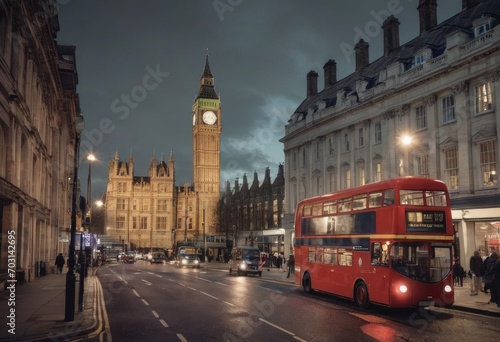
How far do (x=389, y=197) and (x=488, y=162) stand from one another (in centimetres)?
1705

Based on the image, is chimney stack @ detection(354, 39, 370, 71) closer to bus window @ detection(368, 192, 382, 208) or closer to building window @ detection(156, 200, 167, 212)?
bus window @ detection(368, 192, 382, 208)

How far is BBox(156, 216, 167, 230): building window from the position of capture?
130m

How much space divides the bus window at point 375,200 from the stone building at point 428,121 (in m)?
9.20

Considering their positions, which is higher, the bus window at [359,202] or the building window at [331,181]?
the building window at [331,181]

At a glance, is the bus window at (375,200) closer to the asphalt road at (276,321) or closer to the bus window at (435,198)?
the bus window at (435,198)

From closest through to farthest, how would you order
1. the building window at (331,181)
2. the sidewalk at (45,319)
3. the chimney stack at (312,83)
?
the sidewalk at (45,319), the building window at (331,181), the chimney stack at (312,83)

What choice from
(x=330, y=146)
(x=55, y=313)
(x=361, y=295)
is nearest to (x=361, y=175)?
(x=330, y=146)

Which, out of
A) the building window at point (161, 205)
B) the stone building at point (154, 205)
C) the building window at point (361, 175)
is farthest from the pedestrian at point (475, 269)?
the building window at point (161, 205)

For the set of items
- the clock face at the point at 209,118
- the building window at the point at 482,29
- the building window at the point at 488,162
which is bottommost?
the building window at the point at 488,162

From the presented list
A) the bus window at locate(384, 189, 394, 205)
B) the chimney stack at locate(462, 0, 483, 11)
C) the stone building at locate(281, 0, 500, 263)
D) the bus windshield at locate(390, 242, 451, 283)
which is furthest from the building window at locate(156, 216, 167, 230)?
the bus windshield at locate(390, 242, 451, 283)

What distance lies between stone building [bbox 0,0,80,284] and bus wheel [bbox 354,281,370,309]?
14418mm

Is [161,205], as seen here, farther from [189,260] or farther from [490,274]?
[490,274]

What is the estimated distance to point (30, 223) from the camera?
96.7ft

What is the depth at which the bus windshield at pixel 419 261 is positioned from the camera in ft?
57.9
